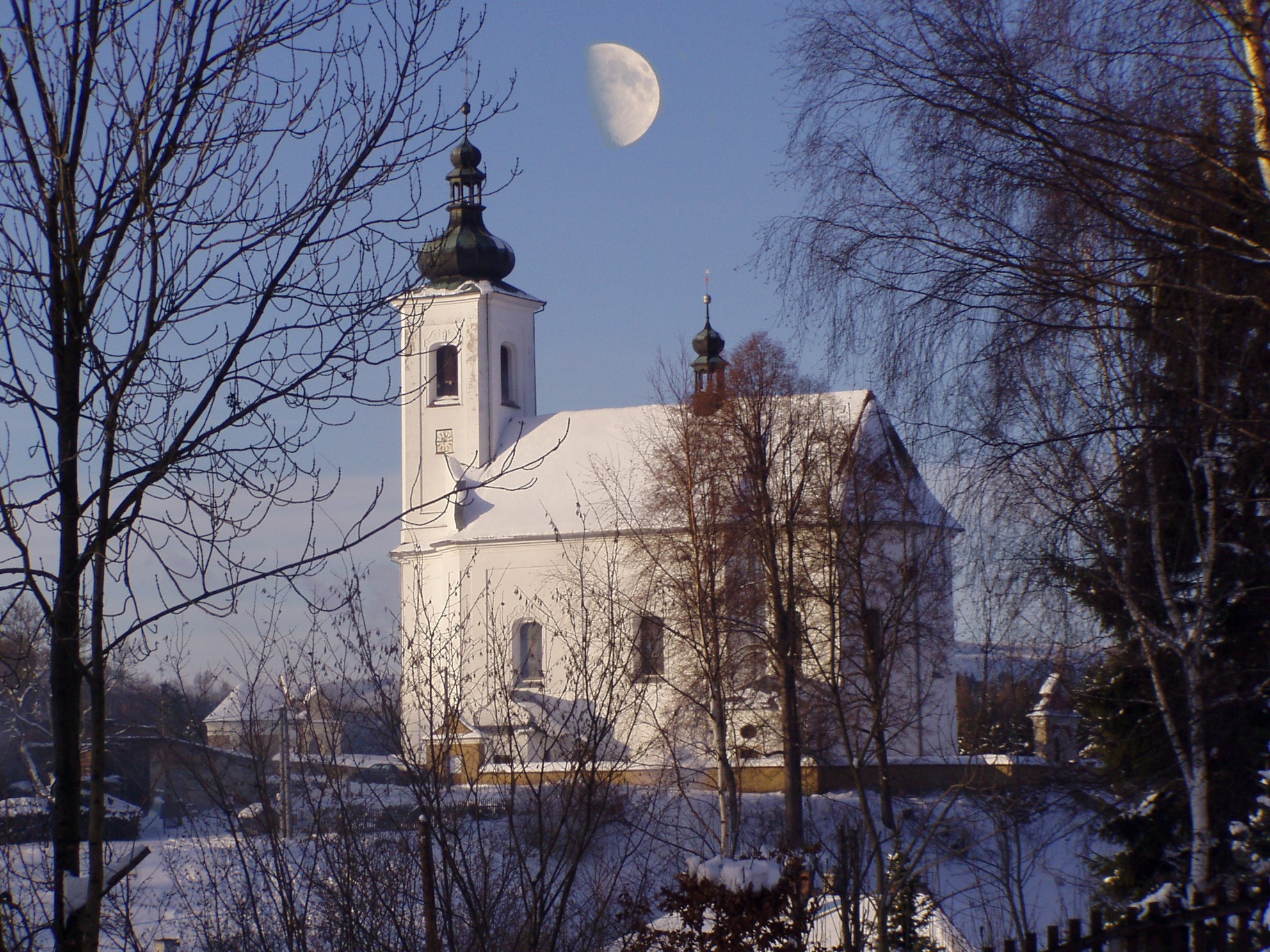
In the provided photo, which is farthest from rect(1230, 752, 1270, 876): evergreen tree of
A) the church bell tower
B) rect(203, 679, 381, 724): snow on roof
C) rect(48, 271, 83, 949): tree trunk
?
the church bell tower

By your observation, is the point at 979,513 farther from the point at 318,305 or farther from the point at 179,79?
the point at 179,79

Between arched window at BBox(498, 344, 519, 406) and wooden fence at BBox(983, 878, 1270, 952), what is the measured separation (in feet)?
111

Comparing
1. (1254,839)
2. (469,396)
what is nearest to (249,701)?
(1254,839)

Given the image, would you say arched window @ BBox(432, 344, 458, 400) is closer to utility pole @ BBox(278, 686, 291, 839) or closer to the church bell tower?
the church bell tower

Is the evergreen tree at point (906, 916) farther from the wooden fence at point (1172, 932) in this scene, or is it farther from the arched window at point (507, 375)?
the arched window at point (507, 375)

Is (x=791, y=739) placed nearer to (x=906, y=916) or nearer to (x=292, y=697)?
(x=906, y=916)

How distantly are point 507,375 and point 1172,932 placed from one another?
114 ft

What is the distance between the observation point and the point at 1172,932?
4836mm

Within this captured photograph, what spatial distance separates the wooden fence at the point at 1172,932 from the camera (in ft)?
15.9

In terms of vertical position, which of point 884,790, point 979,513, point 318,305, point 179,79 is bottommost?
point 884,790

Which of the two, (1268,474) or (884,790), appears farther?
(884,790)

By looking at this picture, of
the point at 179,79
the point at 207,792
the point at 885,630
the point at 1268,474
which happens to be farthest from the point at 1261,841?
the point at 885,630

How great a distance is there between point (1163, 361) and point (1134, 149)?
1.59m

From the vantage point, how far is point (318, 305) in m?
4.89
